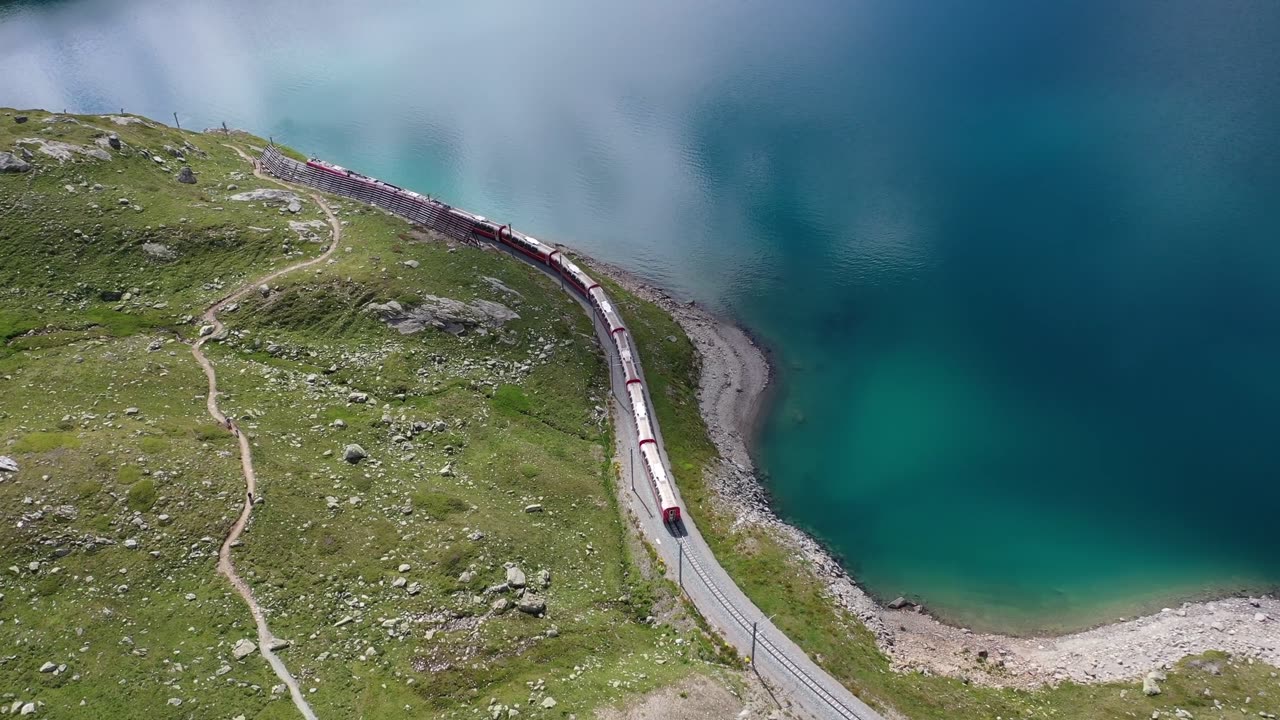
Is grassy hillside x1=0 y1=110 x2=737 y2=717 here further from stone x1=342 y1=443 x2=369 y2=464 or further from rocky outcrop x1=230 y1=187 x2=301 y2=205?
rocky outcrop x1=230 y1=187 x2=301 y2=205

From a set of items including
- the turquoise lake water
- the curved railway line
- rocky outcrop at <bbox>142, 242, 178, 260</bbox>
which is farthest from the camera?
rocky outcrop at <bbox>142, 242, 178, 260</bbox>

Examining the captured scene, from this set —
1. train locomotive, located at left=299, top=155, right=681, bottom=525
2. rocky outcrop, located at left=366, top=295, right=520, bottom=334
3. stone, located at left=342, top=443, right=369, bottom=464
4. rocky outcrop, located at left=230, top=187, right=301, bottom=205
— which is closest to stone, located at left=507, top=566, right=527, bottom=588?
train locomotive, located at left=299, top=155, right=681, bottom=525

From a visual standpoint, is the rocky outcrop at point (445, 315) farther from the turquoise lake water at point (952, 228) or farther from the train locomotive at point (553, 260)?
the turquoise lake water at point (952, 228)

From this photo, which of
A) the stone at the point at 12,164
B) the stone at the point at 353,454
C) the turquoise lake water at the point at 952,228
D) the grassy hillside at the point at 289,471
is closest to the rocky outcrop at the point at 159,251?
the grassy hillside at the point at 289,471

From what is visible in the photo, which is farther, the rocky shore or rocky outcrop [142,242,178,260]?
rocky outcrop [142,242,178,260]

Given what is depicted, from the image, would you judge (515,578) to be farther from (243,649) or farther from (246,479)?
(246,479)

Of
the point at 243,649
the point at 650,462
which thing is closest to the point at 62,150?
the point at 243,649

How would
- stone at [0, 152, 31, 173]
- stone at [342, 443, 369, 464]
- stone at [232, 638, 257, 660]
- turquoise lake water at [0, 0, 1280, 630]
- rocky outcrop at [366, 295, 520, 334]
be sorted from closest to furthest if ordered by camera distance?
stone at [232, 638, 257, 660] < stone at [342, 443, 369, 464] < turquoise lake water at [0, 0, 1280, 630] < rocky outcrop at [366, 295, 520, 334] < stone at [0, 152, 31, 173]
